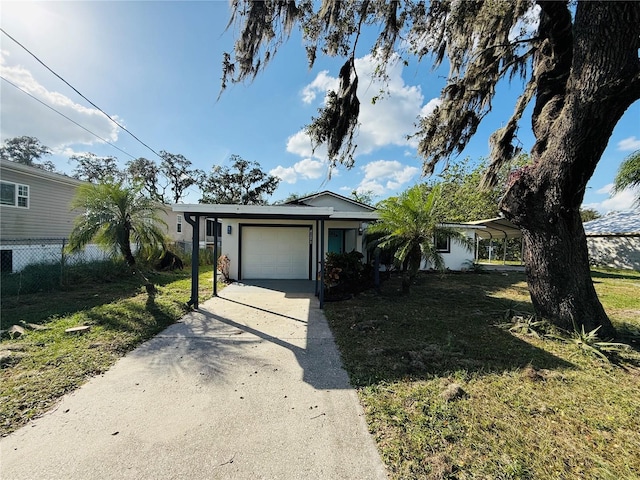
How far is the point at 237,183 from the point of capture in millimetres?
27984

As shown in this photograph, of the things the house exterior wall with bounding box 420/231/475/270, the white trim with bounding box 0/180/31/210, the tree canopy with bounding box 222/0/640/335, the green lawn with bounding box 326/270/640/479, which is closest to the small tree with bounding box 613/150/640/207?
the tree canopy with bounding box 222/0/640/335

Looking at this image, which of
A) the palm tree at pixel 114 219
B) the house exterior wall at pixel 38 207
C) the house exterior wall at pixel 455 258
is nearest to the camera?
the palm tree at pixel 114 219

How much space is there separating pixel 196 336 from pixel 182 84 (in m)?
7.65

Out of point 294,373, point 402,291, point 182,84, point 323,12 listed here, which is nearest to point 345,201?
point 402,291

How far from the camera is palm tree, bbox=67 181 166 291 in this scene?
20.2 ft

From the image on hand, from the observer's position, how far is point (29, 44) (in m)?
6.25

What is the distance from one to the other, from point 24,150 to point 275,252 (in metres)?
33.7

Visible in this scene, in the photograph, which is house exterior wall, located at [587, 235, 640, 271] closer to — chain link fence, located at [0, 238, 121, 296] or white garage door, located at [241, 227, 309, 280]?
white garage door, located at [241, 227, 309, 280]

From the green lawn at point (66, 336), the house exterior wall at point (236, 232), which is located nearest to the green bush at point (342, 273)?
the house exterior wall at point (236, 232)

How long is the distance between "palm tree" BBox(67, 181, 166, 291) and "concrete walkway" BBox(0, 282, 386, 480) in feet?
12.0

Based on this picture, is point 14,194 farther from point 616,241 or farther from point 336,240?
point 616,241

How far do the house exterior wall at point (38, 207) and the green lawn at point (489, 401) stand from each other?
12344mm

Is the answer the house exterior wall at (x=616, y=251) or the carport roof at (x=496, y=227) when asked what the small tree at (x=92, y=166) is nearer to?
the carport roof at (x=496, y=227)

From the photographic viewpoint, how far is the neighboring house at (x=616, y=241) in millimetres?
14914
